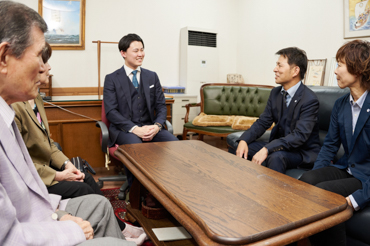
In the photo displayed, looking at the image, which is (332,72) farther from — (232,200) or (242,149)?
(232,200)

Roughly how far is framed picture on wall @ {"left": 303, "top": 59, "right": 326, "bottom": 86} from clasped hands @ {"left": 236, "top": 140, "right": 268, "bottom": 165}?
2.31 metres

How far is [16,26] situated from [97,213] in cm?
87

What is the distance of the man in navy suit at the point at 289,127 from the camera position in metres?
2.35

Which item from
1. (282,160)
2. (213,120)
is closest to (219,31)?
(213,120)

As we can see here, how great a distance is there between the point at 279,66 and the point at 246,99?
94.7 inches

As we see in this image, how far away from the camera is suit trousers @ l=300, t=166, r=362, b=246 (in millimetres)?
1473

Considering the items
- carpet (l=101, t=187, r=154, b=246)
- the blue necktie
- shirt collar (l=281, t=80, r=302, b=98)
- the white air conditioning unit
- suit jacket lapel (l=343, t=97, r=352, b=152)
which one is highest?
the white air conditioning unit

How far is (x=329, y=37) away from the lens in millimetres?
4227

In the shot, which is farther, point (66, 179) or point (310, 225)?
point (66, 179)

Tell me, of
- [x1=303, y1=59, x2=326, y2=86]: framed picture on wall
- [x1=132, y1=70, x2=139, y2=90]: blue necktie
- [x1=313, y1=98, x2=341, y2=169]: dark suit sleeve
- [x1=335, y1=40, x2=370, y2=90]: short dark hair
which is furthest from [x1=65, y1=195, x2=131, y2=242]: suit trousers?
[x1=303, y1=59, x2=326, y2=86]: framed picture on wall

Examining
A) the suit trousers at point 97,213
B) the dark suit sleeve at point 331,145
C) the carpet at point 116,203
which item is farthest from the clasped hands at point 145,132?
the dark suit sleeve at point 331,145

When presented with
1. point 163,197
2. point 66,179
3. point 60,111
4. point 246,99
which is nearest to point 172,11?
point 246,99

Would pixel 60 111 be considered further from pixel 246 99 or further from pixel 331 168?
pixel 246 99

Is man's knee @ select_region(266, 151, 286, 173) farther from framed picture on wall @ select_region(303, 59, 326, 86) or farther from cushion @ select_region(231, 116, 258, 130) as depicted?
framed picture on wall @ select_region(303, 59, 326, 86)
